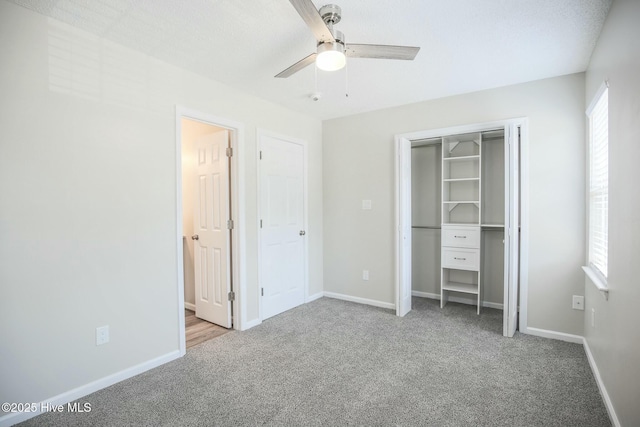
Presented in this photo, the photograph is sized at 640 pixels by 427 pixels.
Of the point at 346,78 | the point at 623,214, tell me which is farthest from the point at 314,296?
the point at 623,214

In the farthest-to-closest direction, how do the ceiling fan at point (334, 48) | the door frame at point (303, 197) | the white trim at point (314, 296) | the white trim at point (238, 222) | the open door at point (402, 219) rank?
the white trim at point (314, 296)
the open door at point (402, 219)
the door frame at point (303, 197)
the white trim at point (238, 222)
the ceiling fan at point (334, 48)

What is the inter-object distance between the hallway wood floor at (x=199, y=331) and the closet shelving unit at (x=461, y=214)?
2.64 m

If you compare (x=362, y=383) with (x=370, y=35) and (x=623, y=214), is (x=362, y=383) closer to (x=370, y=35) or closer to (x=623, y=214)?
(x=623, y=214)

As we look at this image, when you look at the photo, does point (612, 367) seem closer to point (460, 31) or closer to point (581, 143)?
point (581, 143)

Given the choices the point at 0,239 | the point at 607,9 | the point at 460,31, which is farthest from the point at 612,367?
the point at 0,239

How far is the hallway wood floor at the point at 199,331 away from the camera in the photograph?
9.90 feet

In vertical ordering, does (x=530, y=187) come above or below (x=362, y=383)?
above

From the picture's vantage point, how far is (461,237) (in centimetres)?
382

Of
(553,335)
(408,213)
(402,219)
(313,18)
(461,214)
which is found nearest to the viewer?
(313,18)

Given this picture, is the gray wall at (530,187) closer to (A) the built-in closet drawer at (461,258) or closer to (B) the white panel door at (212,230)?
(A) the built-in closet drawer at (461,258)

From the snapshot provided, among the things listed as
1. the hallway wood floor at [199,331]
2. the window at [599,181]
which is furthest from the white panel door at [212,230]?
the window at [599,181]

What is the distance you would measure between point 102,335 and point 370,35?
2.81 metres

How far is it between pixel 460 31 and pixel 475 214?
2.43 metres

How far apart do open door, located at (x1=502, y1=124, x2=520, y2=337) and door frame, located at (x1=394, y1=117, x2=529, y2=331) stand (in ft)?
0.13
